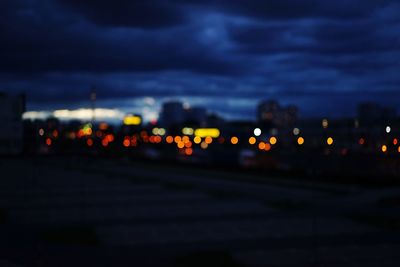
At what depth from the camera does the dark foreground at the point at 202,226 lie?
13469 mm

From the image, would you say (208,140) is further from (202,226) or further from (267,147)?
(202,226)

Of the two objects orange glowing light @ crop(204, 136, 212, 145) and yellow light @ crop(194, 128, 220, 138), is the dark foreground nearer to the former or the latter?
yellow light @ crop(194, 128, 220, 138)

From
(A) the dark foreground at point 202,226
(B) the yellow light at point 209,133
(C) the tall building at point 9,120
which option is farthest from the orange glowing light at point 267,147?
(C) the tall building at point 9,120

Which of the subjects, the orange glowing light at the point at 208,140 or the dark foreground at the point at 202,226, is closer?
the dark foreground at the point at 202,226

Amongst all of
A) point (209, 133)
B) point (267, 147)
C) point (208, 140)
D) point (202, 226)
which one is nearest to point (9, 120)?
point (202, 226)

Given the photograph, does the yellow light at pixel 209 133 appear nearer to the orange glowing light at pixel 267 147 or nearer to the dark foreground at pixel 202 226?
the orange glowing light at pixel 267 147

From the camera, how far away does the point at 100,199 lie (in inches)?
1081

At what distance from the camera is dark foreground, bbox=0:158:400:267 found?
530 inches

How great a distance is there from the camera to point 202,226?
1855 centimetres

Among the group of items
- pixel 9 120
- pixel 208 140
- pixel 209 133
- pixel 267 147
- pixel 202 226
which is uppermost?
pixel 9 120

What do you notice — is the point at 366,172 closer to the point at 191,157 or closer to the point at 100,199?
the point at 100,199

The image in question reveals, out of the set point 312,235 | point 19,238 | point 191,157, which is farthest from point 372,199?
point 191,157

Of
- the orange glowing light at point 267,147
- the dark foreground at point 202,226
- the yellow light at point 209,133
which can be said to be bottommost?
the dark foreground at point 202,226

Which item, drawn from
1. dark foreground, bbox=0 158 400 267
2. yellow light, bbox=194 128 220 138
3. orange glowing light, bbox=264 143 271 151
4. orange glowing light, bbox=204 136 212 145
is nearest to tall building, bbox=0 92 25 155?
dark foreground, bbox=0 158 400 267
